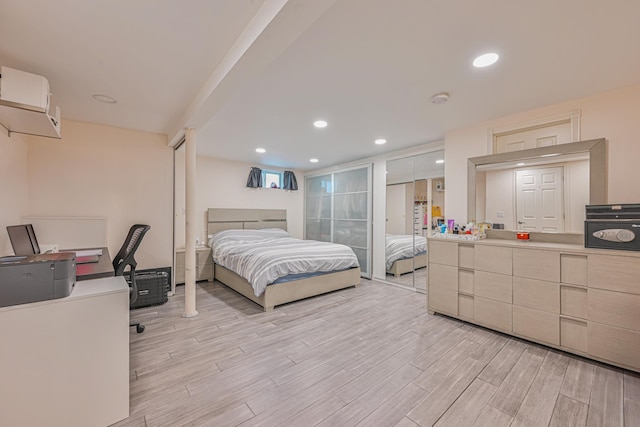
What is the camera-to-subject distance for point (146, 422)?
4.98ft

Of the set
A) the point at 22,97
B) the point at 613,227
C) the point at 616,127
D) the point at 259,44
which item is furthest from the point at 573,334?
the point at 22,97

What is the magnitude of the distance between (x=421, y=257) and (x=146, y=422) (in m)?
4.55

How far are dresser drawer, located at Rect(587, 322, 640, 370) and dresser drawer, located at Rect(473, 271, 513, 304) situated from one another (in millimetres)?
591

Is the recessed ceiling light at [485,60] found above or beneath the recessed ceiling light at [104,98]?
beneath

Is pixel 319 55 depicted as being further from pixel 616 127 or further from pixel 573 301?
pixel 573 301

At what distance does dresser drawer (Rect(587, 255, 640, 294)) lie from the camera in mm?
1971

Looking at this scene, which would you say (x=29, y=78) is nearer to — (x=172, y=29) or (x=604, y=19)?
(x=172, y=29)

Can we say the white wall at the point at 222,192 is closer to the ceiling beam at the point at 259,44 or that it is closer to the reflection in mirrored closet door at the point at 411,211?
the ceiling beam at the point at 259,44

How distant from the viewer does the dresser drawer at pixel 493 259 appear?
2607 millimetres

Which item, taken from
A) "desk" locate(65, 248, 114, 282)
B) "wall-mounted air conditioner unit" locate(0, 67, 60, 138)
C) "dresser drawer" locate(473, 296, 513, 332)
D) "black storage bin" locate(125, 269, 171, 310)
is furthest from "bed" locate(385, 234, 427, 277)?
"wall-mounted air conditioner unit" locate(0, 67, 60, 138)

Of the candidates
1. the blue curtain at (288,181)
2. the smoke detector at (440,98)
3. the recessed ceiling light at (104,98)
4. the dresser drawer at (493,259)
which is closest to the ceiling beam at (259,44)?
the recessed ceiling light at (104,98)

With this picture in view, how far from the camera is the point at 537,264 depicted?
2432 mm

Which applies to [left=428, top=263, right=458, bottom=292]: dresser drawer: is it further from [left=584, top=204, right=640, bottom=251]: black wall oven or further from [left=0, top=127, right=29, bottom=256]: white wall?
[left=0, top=127, right=29, bottom=256]: white wall

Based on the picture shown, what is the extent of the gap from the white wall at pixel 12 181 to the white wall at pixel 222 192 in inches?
67.7
